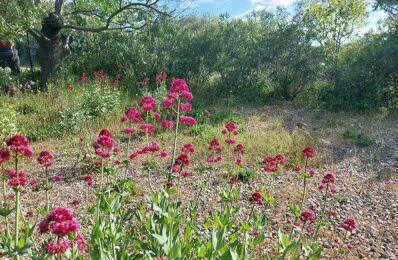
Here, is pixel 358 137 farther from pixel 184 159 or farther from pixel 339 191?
pixel 184 159

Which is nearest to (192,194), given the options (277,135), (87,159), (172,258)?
(87,159)

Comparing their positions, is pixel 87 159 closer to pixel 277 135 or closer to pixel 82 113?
pixel 82 113

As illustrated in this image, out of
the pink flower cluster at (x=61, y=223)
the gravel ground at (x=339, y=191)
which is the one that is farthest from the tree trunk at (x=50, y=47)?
the pink flower cluster at (x=61, y=223)

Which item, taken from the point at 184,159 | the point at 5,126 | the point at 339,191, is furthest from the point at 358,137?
the point at 5,126

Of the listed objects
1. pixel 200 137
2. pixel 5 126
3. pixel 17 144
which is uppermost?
pixel 17 144

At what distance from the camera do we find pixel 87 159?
563cm

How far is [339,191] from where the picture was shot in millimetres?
5102

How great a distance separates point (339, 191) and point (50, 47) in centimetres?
906

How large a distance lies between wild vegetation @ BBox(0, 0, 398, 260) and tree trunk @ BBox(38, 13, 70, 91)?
0.13ft

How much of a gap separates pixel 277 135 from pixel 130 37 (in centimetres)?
758

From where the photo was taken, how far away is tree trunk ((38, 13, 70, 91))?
1050 centimetres

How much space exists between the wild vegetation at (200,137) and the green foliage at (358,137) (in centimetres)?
4

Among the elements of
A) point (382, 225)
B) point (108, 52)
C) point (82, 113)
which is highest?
point (108, 52)

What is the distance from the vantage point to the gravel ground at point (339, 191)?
382cm
